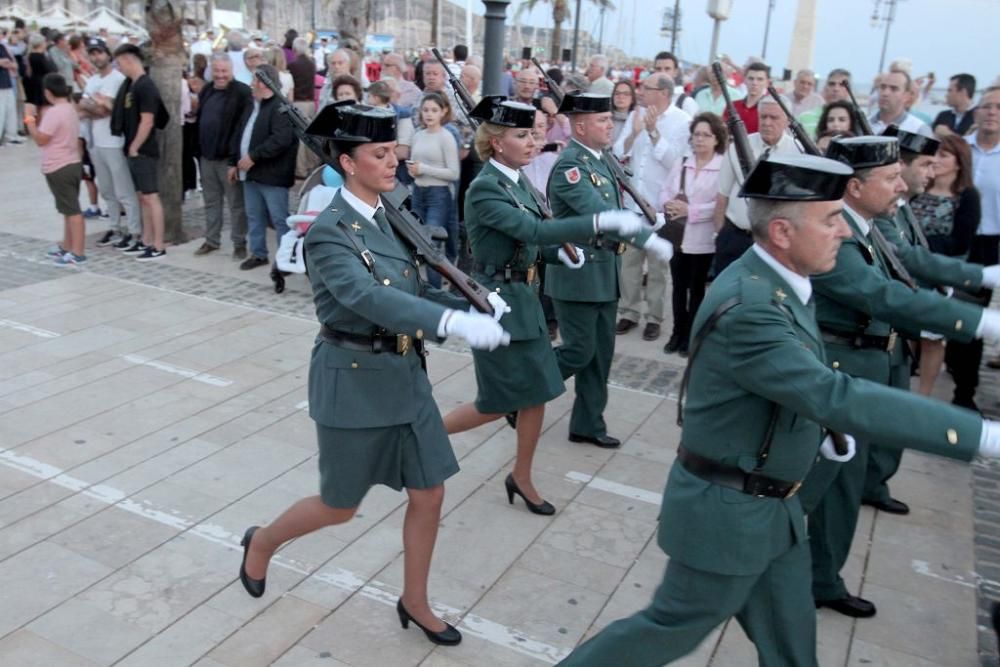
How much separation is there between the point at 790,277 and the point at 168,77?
29.8 ft

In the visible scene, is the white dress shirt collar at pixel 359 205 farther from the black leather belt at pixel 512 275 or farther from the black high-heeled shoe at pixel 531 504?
the black high-heeled shoe at pixel 531 504

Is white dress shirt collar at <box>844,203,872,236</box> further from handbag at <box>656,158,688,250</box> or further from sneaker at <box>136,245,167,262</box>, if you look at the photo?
sneaker at <box>136,245,167,262</box>

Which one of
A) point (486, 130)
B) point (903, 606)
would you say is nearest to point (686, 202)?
point (486, 130)

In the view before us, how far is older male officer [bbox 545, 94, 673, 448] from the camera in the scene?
514 cm

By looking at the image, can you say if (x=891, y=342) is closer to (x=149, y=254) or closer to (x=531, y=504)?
(x=531, y=504)

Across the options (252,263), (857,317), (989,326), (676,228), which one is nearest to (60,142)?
(252,263)

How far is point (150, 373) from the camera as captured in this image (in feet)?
21.9

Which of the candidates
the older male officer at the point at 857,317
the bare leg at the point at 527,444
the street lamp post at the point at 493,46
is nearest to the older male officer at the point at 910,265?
the older male officer at the point at 857,317

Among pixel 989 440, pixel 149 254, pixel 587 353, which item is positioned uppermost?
pixel 989 440

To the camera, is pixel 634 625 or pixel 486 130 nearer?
pixel 634 625

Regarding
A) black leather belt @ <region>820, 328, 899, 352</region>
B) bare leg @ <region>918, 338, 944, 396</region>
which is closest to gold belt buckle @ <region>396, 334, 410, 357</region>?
black leather belt @ <region>820, 328, 899, 352</region>

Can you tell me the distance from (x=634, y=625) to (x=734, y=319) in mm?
1025

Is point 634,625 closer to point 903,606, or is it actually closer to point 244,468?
point 903,606

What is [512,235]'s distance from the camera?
4.53 metres
